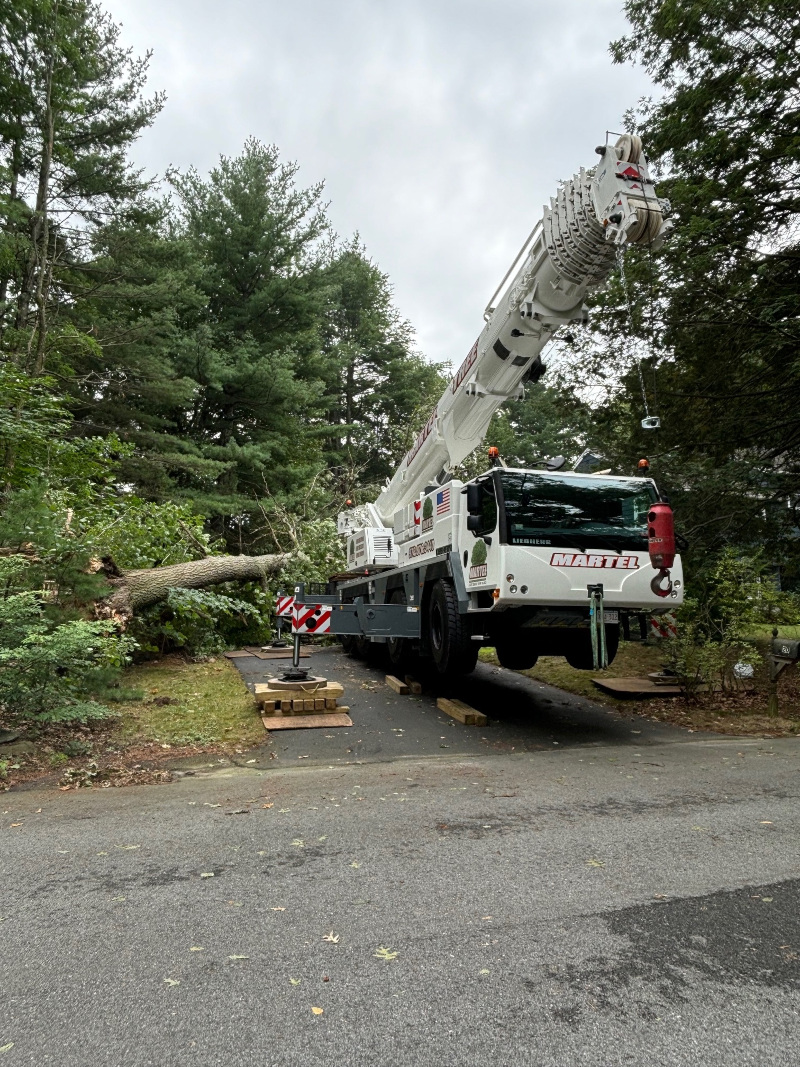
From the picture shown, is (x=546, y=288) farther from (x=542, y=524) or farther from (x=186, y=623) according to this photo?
(x=186, y=623)

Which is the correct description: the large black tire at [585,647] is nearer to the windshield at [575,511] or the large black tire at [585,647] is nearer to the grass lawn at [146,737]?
the windshield at [575,511]

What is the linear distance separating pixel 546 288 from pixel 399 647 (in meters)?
5.25

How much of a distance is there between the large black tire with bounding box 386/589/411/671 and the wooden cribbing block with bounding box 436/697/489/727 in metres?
0.96

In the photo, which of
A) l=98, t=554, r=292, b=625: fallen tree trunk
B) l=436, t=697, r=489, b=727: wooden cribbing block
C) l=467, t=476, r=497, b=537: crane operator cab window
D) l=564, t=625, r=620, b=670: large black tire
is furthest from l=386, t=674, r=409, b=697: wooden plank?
l=467, t=476, r=497, b=537: crane operator cab window

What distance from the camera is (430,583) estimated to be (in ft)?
28.7

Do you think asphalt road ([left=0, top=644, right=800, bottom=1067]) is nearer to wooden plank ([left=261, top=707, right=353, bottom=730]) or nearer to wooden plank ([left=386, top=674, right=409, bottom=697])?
wooden plank ([left=261, top=707, right=353, bottom=730])

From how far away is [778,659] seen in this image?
340 inches

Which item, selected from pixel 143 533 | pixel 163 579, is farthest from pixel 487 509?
pixel 143 533

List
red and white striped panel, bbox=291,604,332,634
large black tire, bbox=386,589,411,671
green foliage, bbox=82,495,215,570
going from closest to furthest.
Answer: red and white striped panel, bbox=291,604,332,634, large black tire, bbox=386,589,411,671, green foliage, bbox=82,495,215,570

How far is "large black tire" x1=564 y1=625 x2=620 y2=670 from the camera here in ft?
25.3

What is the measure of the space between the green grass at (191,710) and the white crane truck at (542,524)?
154cm

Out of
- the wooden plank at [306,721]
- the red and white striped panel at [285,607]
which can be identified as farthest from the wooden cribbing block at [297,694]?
the red and white striped panel at [285,607]

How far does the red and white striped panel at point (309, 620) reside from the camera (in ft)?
28.0

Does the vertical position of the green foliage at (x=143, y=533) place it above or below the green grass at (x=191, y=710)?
above
